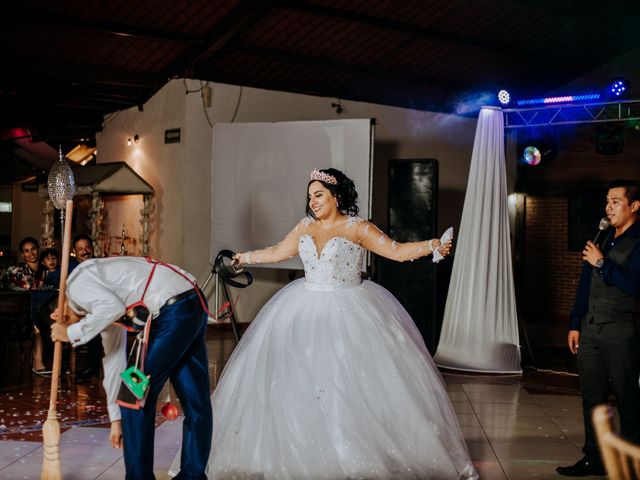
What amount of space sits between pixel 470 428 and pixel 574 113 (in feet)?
25.9

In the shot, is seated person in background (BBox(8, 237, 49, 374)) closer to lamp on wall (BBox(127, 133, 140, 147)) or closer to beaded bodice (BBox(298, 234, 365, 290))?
beaded bodice (BBox(298, 234, 365, 290))

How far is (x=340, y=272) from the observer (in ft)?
14.4

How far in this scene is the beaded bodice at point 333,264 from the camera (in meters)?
4.38

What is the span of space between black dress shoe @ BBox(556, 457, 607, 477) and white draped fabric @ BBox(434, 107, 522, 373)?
11.2 ft

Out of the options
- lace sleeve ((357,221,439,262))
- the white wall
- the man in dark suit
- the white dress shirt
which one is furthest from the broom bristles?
the white wall

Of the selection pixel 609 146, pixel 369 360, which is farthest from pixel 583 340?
pixel 609 146

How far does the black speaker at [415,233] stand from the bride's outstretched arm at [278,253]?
330 cm

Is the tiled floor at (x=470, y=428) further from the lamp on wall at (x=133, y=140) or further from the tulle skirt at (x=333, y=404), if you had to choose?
the lamp on wall at (x=133, y=140)

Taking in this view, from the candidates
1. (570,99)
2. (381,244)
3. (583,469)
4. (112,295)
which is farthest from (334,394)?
(570,99)

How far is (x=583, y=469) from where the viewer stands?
432cm

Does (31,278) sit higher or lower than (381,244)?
lower

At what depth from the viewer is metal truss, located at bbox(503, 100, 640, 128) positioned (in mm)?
8906

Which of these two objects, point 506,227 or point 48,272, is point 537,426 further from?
point 48,272

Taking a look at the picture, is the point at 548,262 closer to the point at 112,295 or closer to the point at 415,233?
the point at 415,233
